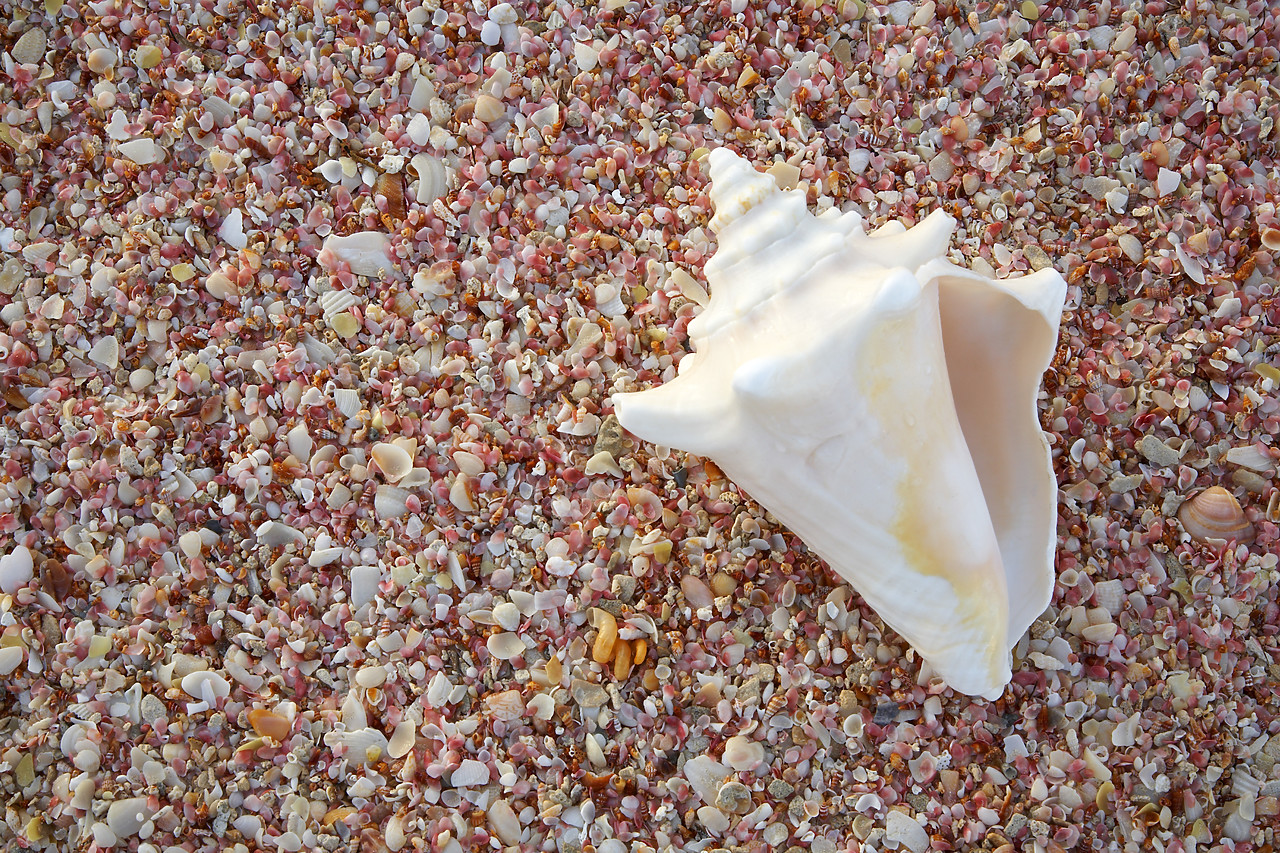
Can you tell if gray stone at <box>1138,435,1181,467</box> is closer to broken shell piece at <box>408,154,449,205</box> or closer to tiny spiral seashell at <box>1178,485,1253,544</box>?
tiny spiral seashell at <box>1178,485,1253,544</box>

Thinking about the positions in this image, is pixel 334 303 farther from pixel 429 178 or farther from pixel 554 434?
pixel 554 434

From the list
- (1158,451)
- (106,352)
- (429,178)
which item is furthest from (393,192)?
(1158,451)

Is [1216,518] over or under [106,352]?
under

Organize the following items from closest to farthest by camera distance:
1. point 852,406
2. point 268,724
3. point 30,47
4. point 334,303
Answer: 1. point 852,406
2. point 268,724
3. point 334,303
4. point 30,47

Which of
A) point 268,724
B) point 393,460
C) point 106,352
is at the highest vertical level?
point 106,352

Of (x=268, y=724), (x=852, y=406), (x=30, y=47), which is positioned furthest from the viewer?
(x=30, y=47)

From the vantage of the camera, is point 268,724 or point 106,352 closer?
point 268,724

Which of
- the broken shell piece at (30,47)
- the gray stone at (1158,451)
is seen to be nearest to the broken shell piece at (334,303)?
the broken shell piece at (30,47)
